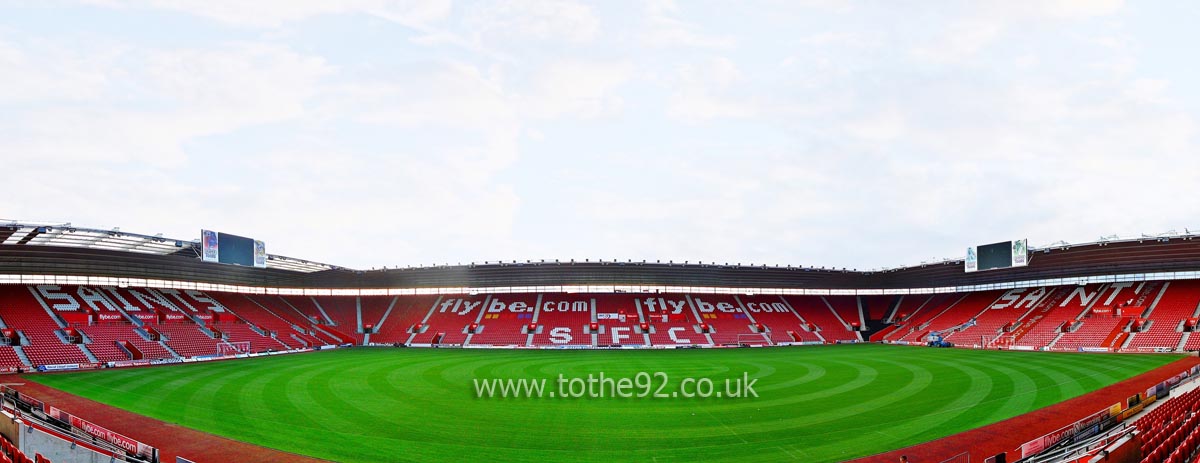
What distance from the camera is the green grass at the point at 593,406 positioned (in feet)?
53.9

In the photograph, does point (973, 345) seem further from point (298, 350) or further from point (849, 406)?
point (298, 350)

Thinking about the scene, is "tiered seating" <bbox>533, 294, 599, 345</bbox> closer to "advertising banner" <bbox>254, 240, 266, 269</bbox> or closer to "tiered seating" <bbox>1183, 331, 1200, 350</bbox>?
"advertising banner" <bbox>254, 240, 266, 269</bbox>

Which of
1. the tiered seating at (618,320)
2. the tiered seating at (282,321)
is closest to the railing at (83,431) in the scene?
the tiered seating at (282,321)

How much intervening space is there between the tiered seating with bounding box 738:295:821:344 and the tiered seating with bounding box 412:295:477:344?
31.0 m

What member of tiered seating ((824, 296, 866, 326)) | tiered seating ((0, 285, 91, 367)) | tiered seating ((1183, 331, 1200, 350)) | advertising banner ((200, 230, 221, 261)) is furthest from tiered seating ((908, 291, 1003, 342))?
tiered seating ((0, 285, 91, 367))

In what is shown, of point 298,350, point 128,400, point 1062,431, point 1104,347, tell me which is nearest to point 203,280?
point 298,350

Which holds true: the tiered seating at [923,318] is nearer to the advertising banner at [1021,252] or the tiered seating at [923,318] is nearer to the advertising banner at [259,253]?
the advertising banner at [1021,252]

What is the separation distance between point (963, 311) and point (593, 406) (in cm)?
5489

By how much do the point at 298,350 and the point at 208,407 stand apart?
1233 inches

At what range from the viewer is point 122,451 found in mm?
15242

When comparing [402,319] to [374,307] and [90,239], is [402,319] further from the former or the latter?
[90,239]

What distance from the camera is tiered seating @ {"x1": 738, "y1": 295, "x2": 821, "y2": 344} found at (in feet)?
201

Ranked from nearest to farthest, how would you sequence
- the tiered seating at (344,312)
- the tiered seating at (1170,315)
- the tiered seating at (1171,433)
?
the tiered seating at (1171,433) → the tiered seating at (1170,315) → the tiered seating at (344,312)

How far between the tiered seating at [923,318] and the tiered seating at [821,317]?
528cm
